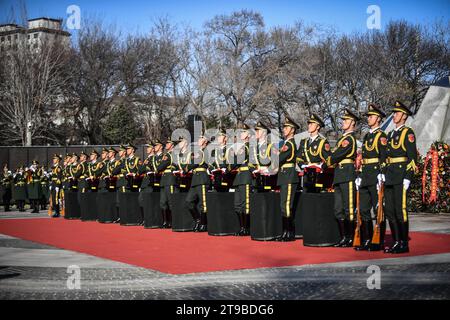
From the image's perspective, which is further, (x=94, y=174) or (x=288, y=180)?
(x=94, y=174)

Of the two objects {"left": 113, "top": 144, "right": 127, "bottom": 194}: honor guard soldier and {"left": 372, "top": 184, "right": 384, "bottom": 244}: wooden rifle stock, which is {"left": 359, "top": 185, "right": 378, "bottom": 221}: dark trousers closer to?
{"left": 372, "top": 184, "right": 384, "bottom": 244}: wooden rifle stock

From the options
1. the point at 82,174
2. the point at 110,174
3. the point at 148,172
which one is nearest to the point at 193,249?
the point at 148,172

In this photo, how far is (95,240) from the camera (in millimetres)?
13844

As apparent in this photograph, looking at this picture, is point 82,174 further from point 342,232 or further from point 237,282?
point 237,282

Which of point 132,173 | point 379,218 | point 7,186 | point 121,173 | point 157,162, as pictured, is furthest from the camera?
point 7,186

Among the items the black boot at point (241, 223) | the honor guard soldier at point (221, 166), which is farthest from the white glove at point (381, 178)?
the honor guard soldier at point (221, 166)

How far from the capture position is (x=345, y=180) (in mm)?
11266

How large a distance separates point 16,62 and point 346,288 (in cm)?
3754

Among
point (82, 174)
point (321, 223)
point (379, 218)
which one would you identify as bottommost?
point (321, 223)

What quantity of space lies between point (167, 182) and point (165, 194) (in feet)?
1.09

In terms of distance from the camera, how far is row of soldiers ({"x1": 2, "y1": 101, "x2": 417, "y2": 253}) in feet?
34.5

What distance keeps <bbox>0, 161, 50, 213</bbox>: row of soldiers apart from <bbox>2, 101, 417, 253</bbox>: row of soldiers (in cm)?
1037

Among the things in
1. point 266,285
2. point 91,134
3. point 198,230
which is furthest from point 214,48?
point 266,285
